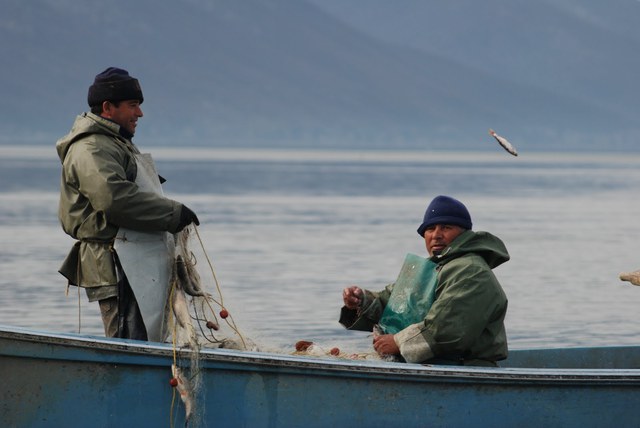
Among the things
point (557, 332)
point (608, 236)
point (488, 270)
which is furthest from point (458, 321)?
point (608, 236)

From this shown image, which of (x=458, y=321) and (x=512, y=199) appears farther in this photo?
(x=512, y=199)

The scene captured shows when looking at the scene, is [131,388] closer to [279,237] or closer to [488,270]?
[488,270]

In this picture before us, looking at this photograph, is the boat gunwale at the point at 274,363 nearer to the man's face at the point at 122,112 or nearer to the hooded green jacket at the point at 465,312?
the hooded green jacket at the point at 465,312

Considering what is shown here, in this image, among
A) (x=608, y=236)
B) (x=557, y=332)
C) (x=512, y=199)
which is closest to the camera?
(x=557, y=332)

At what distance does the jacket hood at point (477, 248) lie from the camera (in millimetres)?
7074

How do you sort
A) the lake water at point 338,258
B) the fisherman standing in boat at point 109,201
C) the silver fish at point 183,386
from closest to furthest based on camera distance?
the silver fish at point 183,386
the fisherman standing in boat at point 109,201
the lake water at point 338,258

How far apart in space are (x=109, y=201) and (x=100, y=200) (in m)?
0.05

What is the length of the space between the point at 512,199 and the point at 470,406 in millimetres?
43719

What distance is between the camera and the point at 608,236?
103 feet

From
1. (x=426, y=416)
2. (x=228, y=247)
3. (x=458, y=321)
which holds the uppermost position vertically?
(x=228, y=247)

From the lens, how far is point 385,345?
288 inches

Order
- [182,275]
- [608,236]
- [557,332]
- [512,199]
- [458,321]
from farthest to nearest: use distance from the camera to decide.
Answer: [512,199], [608,236], [557,332], [182,275], [458,321]

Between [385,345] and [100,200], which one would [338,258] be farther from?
[100,200]

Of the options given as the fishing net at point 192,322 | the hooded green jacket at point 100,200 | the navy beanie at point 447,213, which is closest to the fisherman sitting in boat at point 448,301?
the navy beanie at point 447,213
